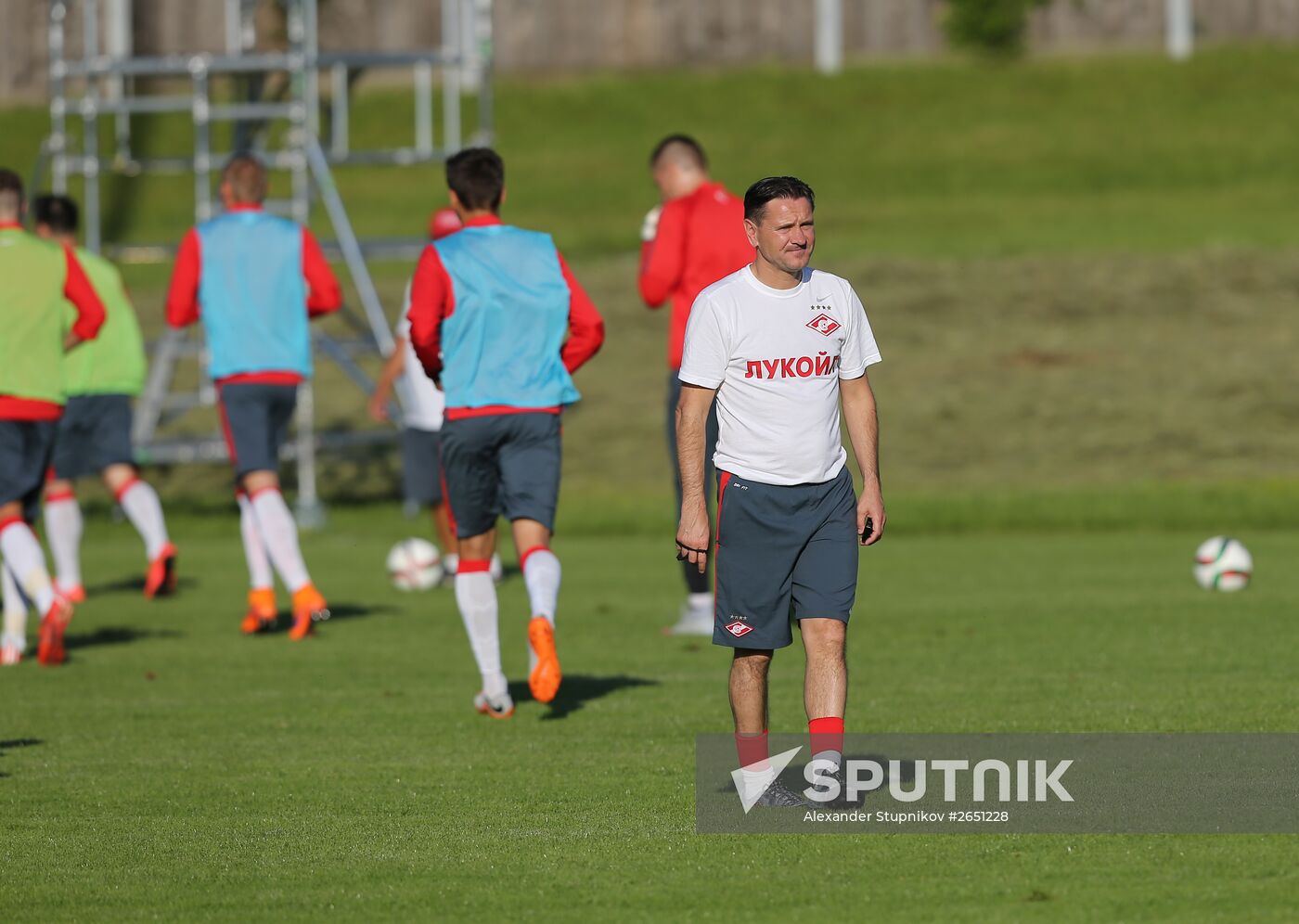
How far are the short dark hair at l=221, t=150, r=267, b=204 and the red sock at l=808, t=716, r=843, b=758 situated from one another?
5889 millimetres

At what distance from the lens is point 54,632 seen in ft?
35.2

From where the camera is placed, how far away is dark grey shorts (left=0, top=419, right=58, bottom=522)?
10.6m

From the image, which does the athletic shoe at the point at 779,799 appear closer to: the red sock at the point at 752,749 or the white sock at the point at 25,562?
the red sock at the point at 752,749

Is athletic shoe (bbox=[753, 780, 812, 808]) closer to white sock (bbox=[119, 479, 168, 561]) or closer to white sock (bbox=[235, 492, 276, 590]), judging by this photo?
white sock (bbox=[235, 492, 276, 590])

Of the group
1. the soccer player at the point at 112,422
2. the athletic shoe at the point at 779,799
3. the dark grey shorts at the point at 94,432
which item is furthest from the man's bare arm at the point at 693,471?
the dark grey shorts at the point at 94,432

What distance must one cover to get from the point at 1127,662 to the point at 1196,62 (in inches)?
1171

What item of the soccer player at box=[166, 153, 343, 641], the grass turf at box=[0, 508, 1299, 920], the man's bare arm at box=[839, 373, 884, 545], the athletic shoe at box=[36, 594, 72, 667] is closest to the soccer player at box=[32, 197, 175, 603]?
the grass turf at box=[0, 508, 1299, 920]

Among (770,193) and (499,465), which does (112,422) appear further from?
(770,193)

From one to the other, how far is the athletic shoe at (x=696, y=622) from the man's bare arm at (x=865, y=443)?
4569 millimetres

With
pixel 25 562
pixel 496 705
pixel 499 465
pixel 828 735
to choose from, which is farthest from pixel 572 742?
pixel 25 562

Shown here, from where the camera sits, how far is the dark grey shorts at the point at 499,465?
8961 mm

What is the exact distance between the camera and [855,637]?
11.2m

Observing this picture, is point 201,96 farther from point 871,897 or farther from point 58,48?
point 871,897

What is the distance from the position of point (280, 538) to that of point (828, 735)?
214 inches
